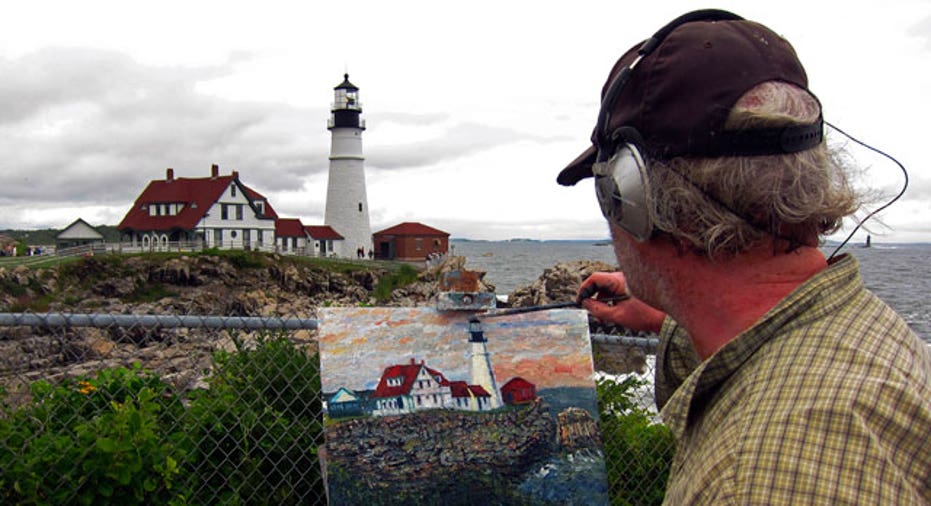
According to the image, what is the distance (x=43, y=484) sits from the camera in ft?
11.6

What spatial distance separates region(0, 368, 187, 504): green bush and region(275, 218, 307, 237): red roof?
170 feet

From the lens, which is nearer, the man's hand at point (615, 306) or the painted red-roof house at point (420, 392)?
the man's hand at point (615, 306)

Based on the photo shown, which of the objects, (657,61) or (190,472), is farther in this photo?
(190,472)

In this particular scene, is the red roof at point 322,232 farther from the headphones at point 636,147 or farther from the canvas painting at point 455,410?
the headphones at point 636,147

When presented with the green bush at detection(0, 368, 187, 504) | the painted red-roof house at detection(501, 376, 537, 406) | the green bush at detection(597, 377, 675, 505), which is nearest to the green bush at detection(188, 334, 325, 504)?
the green bush at detection(0, 368, 187, 504)

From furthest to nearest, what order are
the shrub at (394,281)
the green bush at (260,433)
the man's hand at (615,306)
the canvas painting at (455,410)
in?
the shrub at (394,281) → the green bush at (260,433) → the canvas painting at (455,410) → the man's hand at (615,306)

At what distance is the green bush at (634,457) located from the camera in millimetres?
4582

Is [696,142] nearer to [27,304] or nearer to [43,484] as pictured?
[43,484]

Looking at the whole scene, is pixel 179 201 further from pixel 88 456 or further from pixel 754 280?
pixel 754 280

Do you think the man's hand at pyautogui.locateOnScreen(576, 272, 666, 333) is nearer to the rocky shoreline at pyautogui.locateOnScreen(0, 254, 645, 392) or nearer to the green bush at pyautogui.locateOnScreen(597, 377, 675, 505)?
the green bush at pyautogui.locateOnScreen(597, 377, 675, 505)

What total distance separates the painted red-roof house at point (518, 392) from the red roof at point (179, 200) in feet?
152

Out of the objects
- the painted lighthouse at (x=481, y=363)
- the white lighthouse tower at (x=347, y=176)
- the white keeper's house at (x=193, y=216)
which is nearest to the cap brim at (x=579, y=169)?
the painted lighthouse at (x=481, y=363)

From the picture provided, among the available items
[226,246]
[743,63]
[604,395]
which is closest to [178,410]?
[604,395]

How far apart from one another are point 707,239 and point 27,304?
3753 cm
